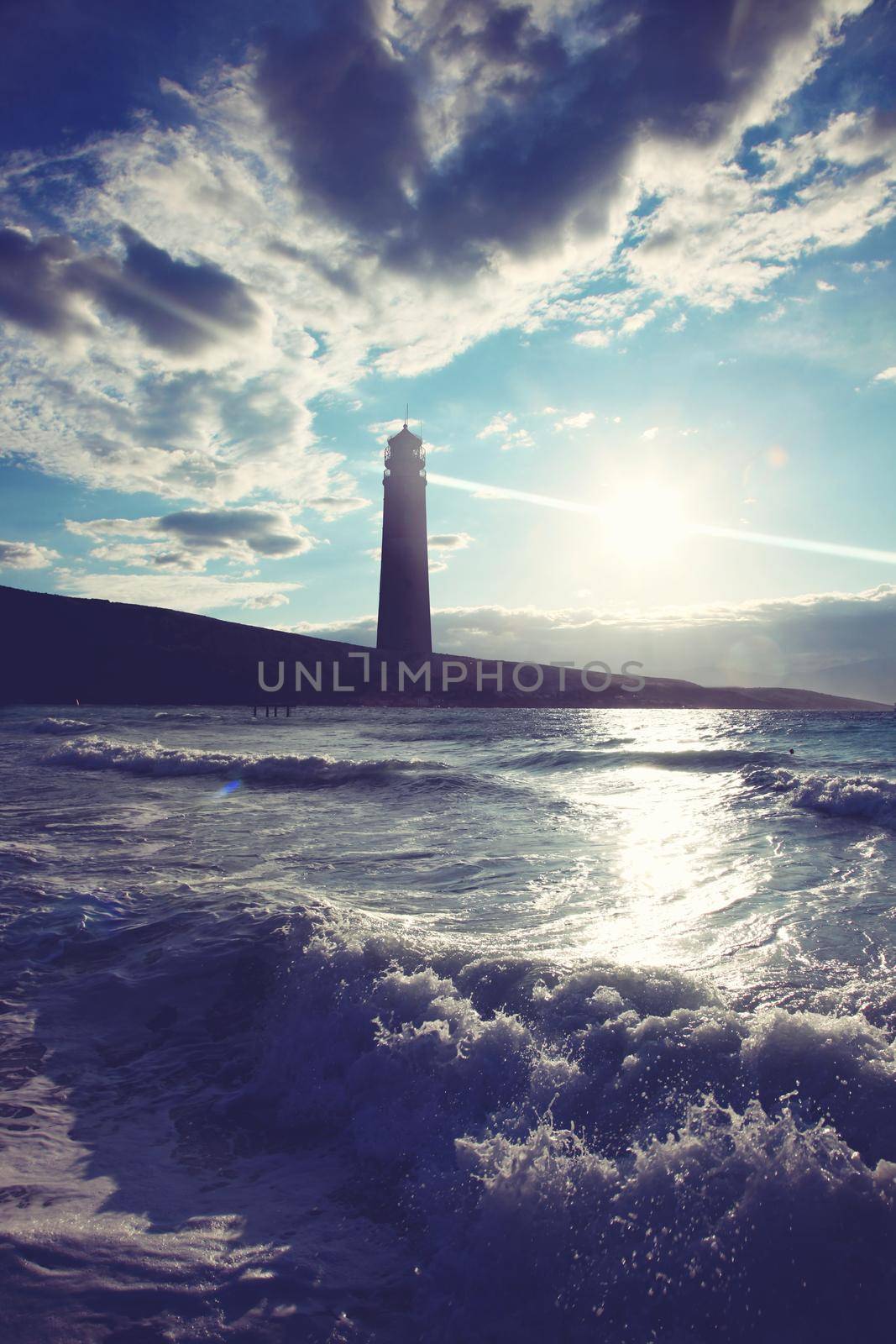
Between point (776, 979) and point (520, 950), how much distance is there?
4.63ft

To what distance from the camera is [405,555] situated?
52250 mm

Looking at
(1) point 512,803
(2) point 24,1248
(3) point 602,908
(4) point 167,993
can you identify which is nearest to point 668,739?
(1) point 512,803

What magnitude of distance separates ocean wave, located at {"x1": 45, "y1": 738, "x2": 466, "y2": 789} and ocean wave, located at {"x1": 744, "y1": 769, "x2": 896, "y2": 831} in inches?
229

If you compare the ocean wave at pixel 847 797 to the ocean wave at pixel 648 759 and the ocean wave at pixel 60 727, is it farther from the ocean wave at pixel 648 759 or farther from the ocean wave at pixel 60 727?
the ocean wave at pixel 60 727

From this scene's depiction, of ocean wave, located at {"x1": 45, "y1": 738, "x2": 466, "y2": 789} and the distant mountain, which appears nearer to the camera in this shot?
ocean wave, located at {"x1": 45, "y1": 738, "x2": 466, "y2": 789}

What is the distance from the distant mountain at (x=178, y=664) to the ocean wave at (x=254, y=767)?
29.5 meters

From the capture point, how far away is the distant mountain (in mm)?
44469

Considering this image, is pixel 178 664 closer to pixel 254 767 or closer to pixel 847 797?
pixel 254 767

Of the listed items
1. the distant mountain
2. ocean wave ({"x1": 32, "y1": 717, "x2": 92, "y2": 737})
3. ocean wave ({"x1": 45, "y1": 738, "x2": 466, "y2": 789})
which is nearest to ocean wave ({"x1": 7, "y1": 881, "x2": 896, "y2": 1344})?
ocean wave ({"x1": 45, "y1": 738, "x2": 466, "y2": 789})

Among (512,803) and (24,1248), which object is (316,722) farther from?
(24,1248)

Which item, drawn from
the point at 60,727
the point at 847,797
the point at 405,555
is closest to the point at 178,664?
the point at 405,555

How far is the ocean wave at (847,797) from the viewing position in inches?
360

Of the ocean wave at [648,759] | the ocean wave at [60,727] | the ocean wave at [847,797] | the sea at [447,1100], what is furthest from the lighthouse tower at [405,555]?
the sea at [447,1100]

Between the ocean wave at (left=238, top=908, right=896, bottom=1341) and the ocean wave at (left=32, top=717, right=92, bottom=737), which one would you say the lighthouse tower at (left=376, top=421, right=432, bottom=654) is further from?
the ocean wave at (left=238, top=908, right=896, bottom=1341)
